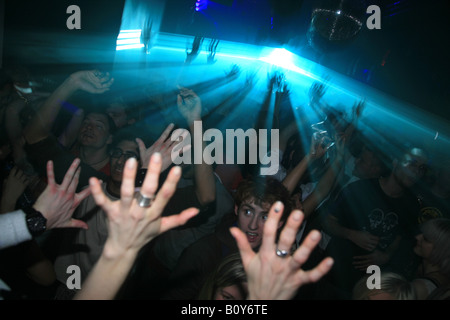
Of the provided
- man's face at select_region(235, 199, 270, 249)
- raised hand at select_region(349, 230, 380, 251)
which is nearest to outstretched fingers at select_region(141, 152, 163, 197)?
man's face at select_region(235, 199, 270, 249)

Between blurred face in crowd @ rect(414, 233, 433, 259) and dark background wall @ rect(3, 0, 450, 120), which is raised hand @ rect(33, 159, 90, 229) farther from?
dark background wall @ rect(3, 0, 450, 120)

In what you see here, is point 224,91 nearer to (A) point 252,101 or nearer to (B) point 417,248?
(A) point 252,101

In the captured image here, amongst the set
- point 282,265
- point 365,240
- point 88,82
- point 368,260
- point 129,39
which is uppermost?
point 129,39

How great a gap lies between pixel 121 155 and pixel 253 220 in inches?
48.7

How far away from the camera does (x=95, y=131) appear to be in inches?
100

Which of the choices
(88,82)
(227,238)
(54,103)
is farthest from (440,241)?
(54,103)

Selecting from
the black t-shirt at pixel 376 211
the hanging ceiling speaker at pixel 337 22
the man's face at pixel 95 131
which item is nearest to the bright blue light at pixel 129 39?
the man's face at pixel 95 131

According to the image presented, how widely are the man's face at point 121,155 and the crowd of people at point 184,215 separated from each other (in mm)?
11

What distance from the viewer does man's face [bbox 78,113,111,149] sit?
2.51 m

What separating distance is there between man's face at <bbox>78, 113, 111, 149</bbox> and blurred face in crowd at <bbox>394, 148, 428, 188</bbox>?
312cm

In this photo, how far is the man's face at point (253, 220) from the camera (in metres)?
1.76

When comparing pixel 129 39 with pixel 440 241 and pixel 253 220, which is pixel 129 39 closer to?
pixel 253 220

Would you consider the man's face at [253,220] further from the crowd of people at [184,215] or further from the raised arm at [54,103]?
the raised arm at [54,103]

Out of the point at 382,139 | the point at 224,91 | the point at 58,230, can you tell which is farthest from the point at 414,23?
the point at 58,230
